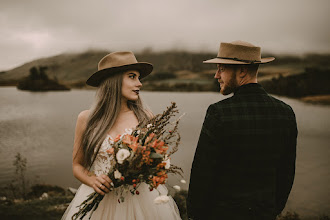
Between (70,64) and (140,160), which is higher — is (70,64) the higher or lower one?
the higher one

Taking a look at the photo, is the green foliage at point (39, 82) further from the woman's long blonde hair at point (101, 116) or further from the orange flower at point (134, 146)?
the orange flower at point (134, 146)

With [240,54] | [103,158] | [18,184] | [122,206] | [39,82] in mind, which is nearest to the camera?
[240,54]

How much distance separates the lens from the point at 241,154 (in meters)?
1.46

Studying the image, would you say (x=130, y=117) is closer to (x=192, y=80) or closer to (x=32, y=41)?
(x=192, y=80)

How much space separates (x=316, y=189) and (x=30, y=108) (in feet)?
23.5

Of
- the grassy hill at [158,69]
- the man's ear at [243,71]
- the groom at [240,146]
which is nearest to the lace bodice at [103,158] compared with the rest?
the groom at [240,146]

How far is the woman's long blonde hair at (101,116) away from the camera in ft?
6.52

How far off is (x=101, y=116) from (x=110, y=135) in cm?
20

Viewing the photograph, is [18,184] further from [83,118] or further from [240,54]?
[240,54]

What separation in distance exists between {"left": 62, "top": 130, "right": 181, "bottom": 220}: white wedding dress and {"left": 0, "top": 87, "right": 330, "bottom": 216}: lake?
434cm

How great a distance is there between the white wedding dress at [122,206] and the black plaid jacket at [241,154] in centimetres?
47

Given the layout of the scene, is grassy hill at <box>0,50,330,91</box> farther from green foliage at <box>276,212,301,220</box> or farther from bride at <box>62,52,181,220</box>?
bride at <box>62,52,181,220</box>

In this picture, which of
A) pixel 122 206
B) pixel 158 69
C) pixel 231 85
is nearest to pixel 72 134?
pixel 158 69

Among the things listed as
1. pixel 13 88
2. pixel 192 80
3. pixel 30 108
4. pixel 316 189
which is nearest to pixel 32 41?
pixel 13 88
